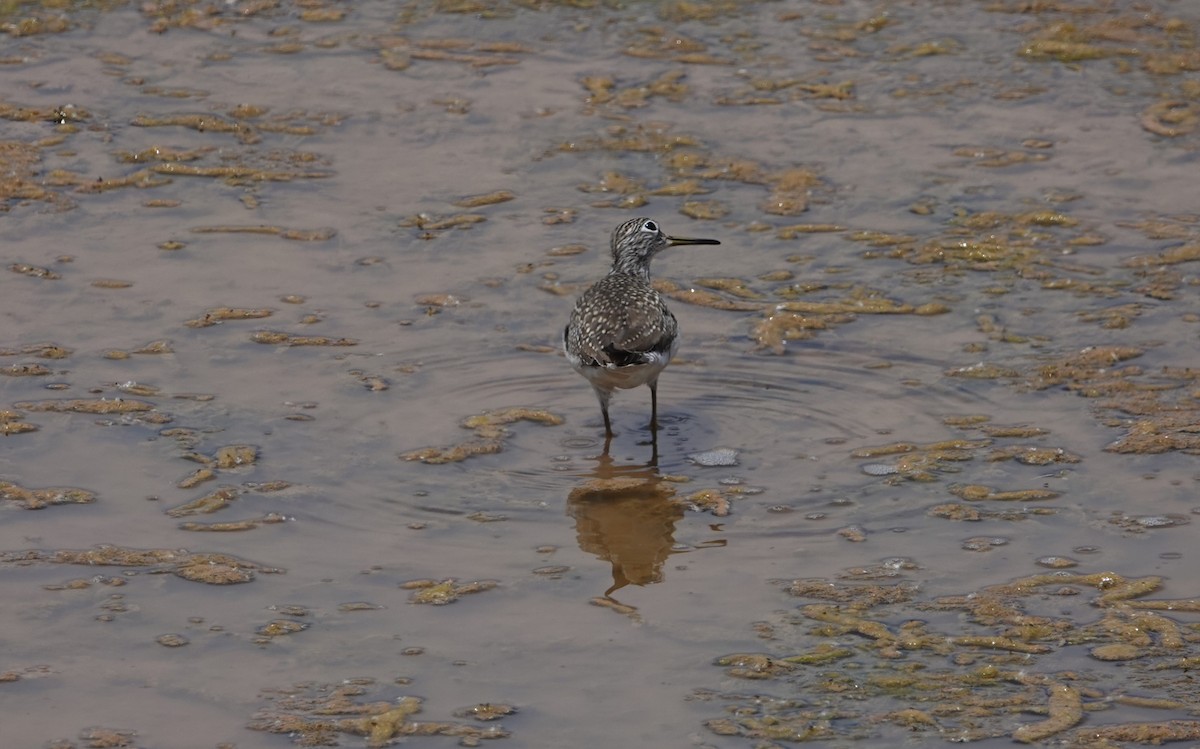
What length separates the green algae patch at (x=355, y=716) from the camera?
6367 millimetres

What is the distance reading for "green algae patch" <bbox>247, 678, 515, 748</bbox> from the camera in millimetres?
6367

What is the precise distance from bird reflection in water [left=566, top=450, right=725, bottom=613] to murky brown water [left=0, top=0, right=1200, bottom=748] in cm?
3

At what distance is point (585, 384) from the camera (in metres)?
10.3

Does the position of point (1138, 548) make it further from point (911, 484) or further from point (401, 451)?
point (401, 451)

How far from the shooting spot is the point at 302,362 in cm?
1010

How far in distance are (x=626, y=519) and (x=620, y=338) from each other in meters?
1.07

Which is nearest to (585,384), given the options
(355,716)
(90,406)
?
(90,406)

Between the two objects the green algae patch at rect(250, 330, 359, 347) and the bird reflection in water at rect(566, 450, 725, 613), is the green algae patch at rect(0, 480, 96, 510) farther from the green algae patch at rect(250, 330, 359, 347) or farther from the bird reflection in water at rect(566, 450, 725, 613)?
the bird reflection in water at rect(566, 450, 725, 613)

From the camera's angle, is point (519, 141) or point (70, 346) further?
point (519, 141)

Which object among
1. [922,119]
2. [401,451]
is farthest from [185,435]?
[922,119]

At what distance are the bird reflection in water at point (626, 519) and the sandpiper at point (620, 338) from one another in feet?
1.52

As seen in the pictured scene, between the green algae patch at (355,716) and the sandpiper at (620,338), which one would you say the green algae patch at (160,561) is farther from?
the sandpiper at (620,338)

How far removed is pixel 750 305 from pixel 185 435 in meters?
3.80

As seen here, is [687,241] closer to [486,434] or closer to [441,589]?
[486,434]
